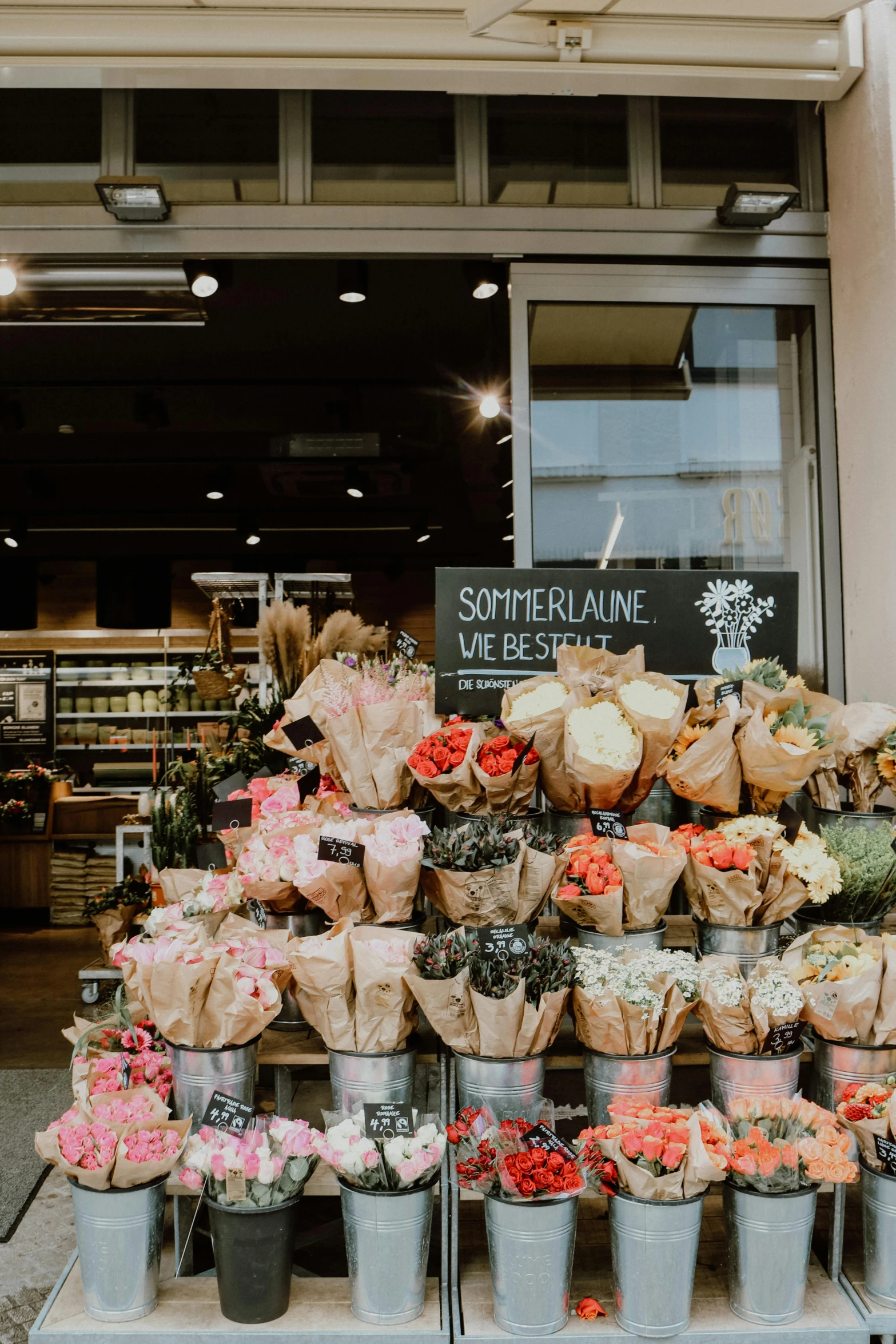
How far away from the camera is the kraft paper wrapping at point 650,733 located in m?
2.38

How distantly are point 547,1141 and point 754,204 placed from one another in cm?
330

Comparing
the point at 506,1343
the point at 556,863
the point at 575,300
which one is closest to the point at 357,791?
the point at 556,863

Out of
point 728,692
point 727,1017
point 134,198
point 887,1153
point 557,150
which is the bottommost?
point 887,1153

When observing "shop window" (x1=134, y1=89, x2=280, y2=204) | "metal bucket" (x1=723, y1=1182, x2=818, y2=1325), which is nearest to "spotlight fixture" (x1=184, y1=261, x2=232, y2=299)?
"shop window" (x1=134, y1=89, x2=280, y2=204)

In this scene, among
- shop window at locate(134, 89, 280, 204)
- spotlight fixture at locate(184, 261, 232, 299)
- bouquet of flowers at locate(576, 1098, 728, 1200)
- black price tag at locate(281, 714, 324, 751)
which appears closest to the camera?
bouquet of flowers at locate(576, 1098, 728, 1200)

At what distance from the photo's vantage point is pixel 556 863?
2.21 meters

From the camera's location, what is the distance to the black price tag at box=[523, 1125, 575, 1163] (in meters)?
1.90

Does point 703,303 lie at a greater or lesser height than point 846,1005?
greater

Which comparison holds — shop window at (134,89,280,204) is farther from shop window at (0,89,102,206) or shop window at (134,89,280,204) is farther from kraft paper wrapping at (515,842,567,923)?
kraft paper wrapping at (515,842,567,923)

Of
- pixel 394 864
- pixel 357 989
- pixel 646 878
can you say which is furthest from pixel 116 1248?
pixel 646 878

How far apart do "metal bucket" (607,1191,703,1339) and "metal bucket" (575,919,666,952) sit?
1.65 ft

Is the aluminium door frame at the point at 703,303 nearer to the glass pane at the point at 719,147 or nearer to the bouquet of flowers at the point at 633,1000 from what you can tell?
the glass pane at the point at 719,147

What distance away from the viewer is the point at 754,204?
3.63 m

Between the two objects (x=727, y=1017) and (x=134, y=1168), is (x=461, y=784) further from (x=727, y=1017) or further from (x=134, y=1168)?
(x=134, y=1168)
